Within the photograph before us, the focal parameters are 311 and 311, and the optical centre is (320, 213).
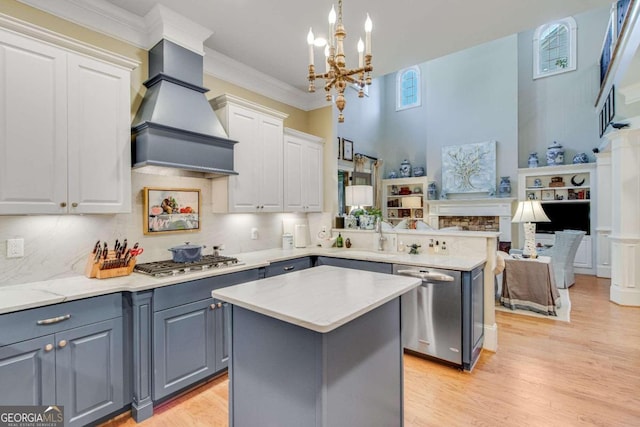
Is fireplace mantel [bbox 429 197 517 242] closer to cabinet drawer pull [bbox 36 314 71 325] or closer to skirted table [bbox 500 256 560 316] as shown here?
skirted table [bbox 500 256 560 316]

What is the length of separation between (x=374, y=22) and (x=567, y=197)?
6442 mm

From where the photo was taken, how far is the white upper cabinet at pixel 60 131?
192 cm

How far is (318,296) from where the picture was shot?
167 cm

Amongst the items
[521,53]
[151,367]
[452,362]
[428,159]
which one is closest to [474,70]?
[521,53]

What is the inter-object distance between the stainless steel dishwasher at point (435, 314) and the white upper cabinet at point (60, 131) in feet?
8.53

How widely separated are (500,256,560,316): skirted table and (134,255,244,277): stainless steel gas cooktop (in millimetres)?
3826

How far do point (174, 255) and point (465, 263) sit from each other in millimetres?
2591

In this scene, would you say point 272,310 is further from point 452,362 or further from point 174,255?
point 452,362

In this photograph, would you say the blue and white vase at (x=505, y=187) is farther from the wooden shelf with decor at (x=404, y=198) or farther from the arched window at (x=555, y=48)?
the arched window at (x=555, y=48)

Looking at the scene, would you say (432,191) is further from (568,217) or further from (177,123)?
(177,123)

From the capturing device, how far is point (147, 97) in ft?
9.09

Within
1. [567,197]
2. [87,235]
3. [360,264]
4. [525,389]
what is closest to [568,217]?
[567,197]

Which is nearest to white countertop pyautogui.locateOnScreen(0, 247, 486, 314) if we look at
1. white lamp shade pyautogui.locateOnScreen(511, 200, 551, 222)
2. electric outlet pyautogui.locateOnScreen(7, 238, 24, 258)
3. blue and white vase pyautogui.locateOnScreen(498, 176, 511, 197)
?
electric outlet pyautogui.locateOnScreen(7, 238, 24, 258)

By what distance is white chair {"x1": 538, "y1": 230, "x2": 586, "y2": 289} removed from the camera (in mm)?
5094
